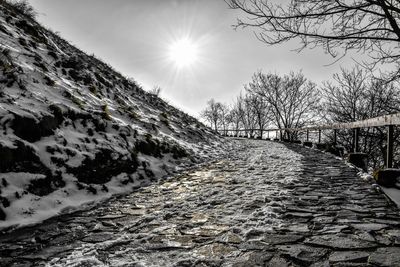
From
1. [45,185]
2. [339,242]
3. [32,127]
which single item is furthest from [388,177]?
[32,127]

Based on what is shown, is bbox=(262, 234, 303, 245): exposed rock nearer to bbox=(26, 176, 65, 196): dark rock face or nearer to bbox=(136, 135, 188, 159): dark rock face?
bbox=(26, 176, 65, 196): dark rock face

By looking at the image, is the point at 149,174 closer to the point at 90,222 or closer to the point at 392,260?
the point at 90,222

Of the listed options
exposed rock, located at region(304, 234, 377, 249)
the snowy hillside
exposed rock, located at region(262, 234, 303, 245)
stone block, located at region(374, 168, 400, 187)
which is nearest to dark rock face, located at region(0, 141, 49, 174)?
the snowy hillside

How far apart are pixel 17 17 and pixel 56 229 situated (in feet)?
27.7

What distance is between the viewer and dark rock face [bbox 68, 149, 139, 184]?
475 cm

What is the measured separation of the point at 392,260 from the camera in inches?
87.7

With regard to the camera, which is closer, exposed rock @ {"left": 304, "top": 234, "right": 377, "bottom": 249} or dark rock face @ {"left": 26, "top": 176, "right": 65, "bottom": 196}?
exposed rock @ {"left": 304, "top": 234, "right": 377, "bottom": 249}

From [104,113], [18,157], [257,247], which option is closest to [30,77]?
[104,113]

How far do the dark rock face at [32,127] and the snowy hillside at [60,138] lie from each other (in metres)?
0.02

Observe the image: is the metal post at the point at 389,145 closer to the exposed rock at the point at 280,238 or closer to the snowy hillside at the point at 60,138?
the exposed rock at the point at 280,238

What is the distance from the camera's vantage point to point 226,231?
3.00 meters

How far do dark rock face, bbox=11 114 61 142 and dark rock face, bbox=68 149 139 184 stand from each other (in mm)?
725

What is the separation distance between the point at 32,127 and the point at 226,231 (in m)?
3.40

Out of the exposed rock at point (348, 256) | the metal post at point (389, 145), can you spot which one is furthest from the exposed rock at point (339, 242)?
the metal post at point (389, 145)
